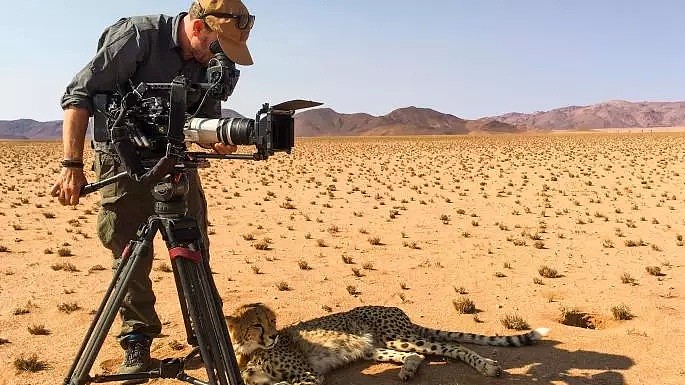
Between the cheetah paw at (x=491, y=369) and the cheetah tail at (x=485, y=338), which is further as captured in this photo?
the cheetah tail at (x=485, y=338)

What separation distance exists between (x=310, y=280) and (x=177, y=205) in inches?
194

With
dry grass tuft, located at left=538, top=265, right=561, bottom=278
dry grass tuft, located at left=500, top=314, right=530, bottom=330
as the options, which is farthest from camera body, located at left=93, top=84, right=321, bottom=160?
dry grass tuft, located at left=538, top=265, right=561, bottom=278

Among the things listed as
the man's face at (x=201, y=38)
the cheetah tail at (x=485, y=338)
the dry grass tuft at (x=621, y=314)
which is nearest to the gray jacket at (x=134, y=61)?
the man's face at (x=201, y=38)

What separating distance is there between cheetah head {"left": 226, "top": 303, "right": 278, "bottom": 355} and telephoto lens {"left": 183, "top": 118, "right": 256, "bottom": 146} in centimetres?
160

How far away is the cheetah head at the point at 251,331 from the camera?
4.00 meters

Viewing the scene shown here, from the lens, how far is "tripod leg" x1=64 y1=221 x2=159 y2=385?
285 centimetres

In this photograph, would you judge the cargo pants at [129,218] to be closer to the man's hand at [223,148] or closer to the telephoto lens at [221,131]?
the man's hand at [223,148]

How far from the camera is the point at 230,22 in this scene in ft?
10.5

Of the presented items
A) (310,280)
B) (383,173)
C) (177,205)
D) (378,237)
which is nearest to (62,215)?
(378,237)

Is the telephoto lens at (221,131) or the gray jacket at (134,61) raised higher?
the gray jacket at (134,61)

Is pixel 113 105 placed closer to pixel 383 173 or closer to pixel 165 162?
pixel 165 162

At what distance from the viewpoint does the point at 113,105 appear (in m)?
3.00

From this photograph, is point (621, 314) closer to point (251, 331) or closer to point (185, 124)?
point (251, 331)

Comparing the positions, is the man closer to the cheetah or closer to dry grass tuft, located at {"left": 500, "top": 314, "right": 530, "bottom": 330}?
the cheetah
